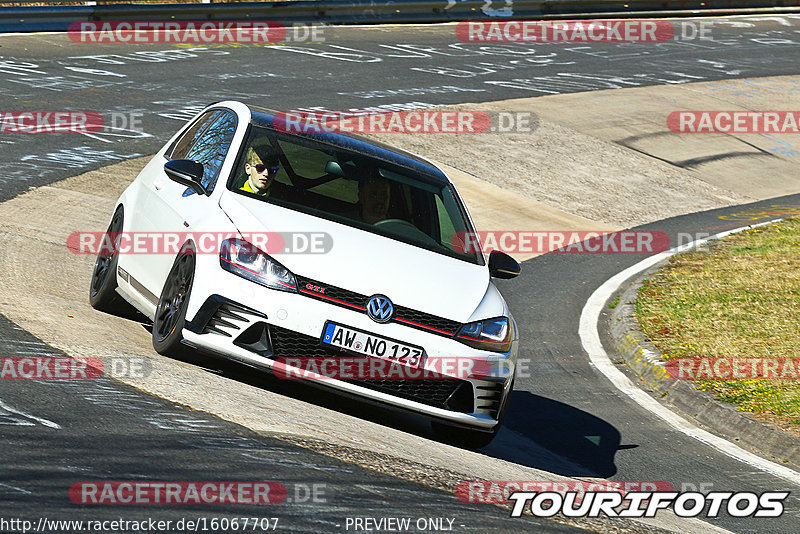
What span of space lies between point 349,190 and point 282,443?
2463mm

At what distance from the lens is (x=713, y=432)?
8727 mm

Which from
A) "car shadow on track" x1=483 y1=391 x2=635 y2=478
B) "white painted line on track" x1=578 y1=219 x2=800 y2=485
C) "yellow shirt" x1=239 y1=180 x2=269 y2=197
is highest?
"yellow shirt" x1=239 y1=180 x2=269 y2=197

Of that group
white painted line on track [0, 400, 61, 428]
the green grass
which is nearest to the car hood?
white painted line on track [0, 400, 61, 428]

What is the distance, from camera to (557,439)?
8211 mm

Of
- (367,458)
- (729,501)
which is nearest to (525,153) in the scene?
(729,501)

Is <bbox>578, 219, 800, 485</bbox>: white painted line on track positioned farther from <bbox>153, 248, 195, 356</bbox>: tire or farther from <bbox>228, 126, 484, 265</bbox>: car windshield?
<bbox>153, 248, 195, 356</bbox>: tire

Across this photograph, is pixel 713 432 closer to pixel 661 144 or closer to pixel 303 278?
pixel 303 278

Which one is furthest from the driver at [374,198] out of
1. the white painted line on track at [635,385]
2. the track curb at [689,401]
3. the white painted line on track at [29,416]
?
the track curb at [689,401]

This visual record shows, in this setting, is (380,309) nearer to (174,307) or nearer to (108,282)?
(174,307)

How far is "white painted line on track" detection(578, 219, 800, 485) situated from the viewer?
8.02 m

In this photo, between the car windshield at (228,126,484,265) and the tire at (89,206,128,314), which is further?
the tire at (89,206,128,314)

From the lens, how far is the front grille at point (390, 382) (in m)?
6.50

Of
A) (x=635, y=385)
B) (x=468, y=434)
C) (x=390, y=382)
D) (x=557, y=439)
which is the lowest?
(x=635, y=385)

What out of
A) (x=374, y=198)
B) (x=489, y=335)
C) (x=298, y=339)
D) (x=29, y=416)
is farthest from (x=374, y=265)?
(x=29, y=416)
